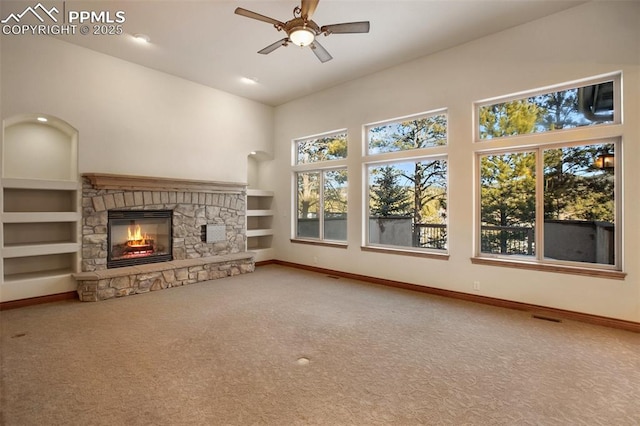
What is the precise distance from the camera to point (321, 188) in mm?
6785

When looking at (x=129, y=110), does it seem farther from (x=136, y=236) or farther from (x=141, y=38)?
(x=136, y=236)

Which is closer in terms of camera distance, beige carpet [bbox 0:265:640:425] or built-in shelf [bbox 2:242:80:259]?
beige carpet [bbox 0:265:640:425]

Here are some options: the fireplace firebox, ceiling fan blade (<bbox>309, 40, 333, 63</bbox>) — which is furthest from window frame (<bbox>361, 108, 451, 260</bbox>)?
the fireplace firebox

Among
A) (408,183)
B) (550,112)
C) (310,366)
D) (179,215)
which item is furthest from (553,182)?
(179,215)

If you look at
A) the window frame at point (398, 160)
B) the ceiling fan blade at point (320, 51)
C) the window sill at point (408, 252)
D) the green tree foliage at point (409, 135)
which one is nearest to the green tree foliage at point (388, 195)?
the window frame at point (398, 160)

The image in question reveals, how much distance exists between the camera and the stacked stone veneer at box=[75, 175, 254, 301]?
4.79m

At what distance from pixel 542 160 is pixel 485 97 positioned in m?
1.14

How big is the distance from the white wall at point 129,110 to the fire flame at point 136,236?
1.01m

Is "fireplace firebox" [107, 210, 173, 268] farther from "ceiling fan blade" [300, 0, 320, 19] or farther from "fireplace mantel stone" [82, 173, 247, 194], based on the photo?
"ceiling fan blade" [300, 0, 320, 19]

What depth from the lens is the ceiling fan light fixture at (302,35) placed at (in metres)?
3.28

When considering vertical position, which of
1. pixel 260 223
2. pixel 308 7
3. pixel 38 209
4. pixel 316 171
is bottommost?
pixel 260 223

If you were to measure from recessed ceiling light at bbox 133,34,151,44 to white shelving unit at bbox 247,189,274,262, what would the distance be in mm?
3423

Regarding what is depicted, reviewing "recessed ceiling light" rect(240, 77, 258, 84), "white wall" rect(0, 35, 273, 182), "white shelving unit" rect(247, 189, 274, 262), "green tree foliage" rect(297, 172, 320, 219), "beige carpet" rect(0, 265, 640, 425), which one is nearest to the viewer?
"beige carpet" rect(0, 265, 640, 425)

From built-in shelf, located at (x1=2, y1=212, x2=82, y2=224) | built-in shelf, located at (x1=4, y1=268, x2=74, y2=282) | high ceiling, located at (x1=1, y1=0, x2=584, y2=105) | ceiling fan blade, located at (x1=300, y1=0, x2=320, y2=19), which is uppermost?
high ceiling, located at (x1=1, y1=0, x2=584, y2=105)
